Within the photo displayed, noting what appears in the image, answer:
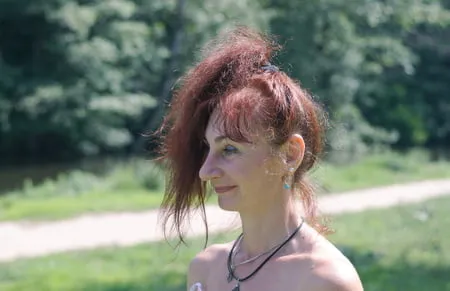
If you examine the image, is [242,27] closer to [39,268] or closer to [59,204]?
[39,268]

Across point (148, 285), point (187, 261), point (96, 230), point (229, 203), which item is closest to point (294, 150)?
point (229, 203)

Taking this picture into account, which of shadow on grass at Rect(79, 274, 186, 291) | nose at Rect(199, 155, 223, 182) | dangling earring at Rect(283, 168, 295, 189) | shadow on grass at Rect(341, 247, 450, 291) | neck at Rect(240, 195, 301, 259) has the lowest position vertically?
shadow on grass at Rect(341, 247, 450, 291)

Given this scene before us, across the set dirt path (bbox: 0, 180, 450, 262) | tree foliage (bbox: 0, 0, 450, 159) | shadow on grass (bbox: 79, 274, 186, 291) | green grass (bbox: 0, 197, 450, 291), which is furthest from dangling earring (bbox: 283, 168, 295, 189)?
tree foliage (bbox: 0, 0, 450, 159)

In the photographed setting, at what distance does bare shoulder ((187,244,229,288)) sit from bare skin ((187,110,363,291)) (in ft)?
0.51

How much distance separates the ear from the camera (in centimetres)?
177

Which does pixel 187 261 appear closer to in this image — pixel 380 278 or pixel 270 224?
pixel 380 278

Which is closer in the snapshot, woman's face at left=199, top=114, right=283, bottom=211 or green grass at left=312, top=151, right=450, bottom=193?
woman's face at left=199, top=114, right=283, bottom=211

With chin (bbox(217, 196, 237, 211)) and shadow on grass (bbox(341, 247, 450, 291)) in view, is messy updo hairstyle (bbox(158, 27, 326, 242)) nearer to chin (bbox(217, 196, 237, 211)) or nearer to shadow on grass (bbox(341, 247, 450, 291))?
chin (bbox(217, 196, 237, 211))

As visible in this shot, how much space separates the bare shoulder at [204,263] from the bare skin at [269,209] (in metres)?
0.15

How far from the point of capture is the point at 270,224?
1.82m

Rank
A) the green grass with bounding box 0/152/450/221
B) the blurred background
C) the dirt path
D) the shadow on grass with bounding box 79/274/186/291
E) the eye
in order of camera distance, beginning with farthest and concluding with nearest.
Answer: the blurred background → the green grass with bounding box 0/152/450/221 → the dirt path → the shadow on grass with bounding box 79/274/186/291 → the eye

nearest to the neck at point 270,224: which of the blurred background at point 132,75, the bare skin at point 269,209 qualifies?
the bare skin at point 269,209

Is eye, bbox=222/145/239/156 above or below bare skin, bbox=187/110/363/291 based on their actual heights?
above

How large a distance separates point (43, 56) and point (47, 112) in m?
1.34
